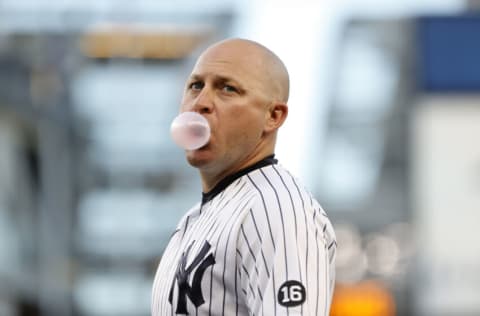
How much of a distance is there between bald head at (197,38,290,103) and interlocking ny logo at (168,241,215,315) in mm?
493

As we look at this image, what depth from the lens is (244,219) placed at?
12.3 feet

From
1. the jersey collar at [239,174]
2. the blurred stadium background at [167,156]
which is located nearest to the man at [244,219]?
the jersey collar at [239,174]

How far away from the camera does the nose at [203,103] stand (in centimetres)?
394

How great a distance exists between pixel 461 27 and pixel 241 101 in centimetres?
1512

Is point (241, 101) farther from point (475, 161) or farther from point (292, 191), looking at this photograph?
point (475, 161)

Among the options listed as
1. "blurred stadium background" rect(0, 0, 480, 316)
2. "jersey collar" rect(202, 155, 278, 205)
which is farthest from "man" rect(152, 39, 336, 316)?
"blurred stadium background" rect(0, 0, 480, 316)

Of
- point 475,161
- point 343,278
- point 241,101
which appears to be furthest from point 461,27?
point 241,101

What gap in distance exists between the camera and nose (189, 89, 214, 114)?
394 cm

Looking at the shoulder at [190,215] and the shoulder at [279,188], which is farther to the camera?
the shoulder at [190,215]

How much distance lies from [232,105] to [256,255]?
0.49 metres

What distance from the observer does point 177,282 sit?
12.9 feet

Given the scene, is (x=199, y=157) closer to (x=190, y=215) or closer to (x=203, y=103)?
(x=203, y=103)

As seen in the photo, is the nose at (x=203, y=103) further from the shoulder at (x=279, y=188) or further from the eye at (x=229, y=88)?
the shoulder at (x=279, y=188)

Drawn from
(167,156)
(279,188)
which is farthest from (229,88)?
(167,156)
